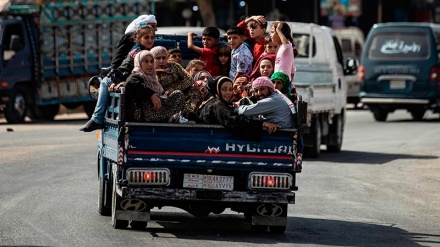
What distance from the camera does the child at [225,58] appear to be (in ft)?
45.4

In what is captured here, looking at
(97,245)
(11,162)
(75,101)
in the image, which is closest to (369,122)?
(75,101)

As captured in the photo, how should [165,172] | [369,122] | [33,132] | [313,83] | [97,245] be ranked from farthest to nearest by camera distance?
[369,122] → [33,132] → [313,83] → [165,172] → [97,245]

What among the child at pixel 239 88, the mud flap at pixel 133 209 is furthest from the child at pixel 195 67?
the mud flap at pixel 133 209

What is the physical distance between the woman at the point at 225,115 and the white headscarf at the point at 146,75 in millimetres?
435

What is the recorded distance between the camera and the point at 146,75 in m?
12.2

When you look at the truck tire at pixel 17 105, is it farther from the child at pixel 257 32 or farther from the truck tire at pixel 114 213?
the truck tire at pixel 114 213

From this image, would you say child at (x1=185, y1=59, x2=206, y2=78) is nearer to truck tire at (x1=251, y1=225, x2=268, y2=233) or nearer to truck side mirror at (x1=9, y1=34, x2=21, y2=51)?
truck tire at (x1=251, y1=225, x2=268, y2=233)

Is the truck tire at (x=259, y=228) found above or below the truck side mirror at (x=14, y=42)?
below

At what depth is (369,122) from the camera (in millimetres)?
34000

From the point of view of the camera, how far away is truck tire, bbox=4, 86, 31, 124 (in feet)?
100.0

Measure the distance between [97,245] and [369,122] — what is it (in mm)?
23600

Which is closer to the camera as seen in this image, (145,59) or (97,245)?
(97,245)

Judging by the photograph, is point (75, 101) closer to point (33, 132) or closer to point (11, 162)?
point (33, 132)

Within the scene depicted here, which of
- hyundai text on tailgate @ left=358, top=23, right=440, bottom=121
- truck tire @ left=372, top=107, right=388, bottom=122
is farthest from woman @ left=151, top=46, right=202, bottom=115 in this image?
truck tire @ left=372, top=107, right=388, bottom=122
